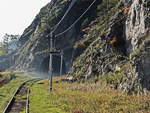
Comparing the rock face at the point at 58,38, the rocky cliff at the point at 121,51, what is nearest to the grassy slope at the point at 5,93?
the rocky cliff at the point at 121,51

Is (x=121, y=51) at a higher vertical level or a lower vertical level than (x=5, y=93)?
higher

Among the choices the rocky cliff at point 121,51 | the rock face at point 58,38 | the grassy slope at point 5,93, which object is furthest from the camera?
the rock face at point 58,38

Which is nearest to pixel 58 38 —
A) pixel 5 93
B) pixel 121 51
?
pixel 121 51

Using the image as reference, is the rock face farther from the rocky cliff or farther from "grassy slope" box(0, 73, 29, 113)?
"grassy slope" box(0, 73, 29, 113)

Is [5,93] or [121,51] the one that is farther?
[121,51]

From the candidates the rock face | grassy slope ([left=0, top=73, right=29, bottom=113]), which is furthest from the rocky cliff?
grassy slope ([left=0, top=73, right=29, bottom=113])

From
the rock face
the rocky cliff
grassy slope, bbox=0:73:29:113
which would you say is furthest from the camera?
the rock face

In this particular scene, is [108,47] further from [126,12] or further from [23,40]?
[23,40]

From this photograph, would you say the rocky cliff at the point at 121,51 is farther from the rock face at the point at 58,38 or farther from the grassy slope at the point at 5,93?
the grassy slope at the point at 5,93

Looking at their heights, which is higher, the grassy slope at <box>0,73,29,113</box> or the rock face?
the rock face

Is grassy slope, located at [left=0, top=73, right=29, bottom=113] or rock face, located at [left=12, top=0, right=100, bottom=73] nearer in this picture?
grassy slope, located at [left=0, top=73, right=29, bottom=113]

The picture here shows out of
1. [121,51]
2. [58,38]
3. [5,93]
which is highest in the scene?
[58,38]

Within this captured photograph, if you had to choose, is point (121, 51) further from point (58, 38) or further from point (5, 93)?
point (58, 38)

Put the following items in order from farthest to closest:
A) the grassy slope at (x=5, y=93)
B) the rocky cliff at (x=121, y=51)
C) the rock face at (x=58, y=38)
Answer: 1. the rock face at (x=58, y=38)
2. the rocky cliff at (x=121, y=51)
3. the grassy slope at (x=5, y=93)
